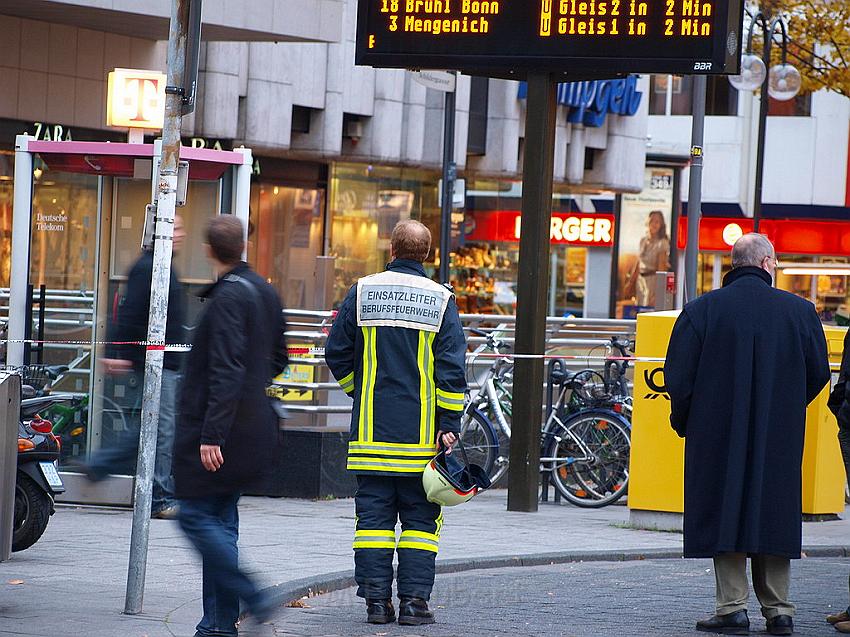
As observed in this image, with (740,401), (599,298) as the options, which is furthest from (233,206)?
(599,298)

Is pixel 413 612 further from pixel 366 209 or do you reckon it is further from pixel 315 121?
pixel 366 209

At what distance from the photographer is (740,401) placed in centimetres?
765

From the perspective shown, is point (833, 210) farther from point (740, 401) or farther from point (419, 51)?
point (740, 401)

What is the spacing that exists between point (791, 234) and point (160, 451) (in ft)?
105

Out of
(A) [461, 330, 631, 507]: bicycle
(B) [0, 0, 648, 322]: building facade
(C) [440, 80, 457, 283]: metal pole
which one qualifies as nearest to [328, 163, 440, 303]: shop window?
(B) [0, 0, 648, 322]: building facade

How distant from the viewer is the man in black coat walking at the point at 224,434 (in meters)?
6.32

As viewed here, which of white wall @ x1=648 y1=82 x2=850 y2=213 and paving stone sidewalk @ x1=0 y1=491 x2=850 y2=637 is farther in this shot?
white wall @ x1=648 y1=82 x2=850 y2=213

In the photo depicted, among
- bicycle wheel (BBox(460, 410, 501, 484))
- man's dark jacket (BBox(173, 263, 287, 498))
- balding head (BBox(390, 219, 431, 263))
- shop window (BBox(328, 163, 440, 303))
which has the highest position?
shop window (BBox(328, 163, 440, 303))

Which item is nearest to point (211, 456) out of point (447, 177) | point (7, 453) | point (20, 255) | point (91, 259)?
point (7, 453)

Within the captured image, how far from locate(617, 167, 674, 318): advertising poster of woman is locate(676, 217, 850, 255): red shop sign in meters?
0.49

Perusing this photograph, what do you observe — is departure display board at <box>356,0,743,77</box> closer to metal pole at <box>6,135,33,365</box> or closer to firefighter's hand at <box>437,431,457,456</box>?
metal pole at <box>6,135,33,365</box>

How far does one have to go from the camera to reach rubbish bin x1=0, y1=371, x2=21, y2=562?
7004 millimetres

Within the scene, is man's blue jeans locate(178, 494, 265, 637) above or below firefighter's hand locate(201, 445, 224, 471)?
below

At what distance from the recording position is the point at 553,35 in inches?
447
